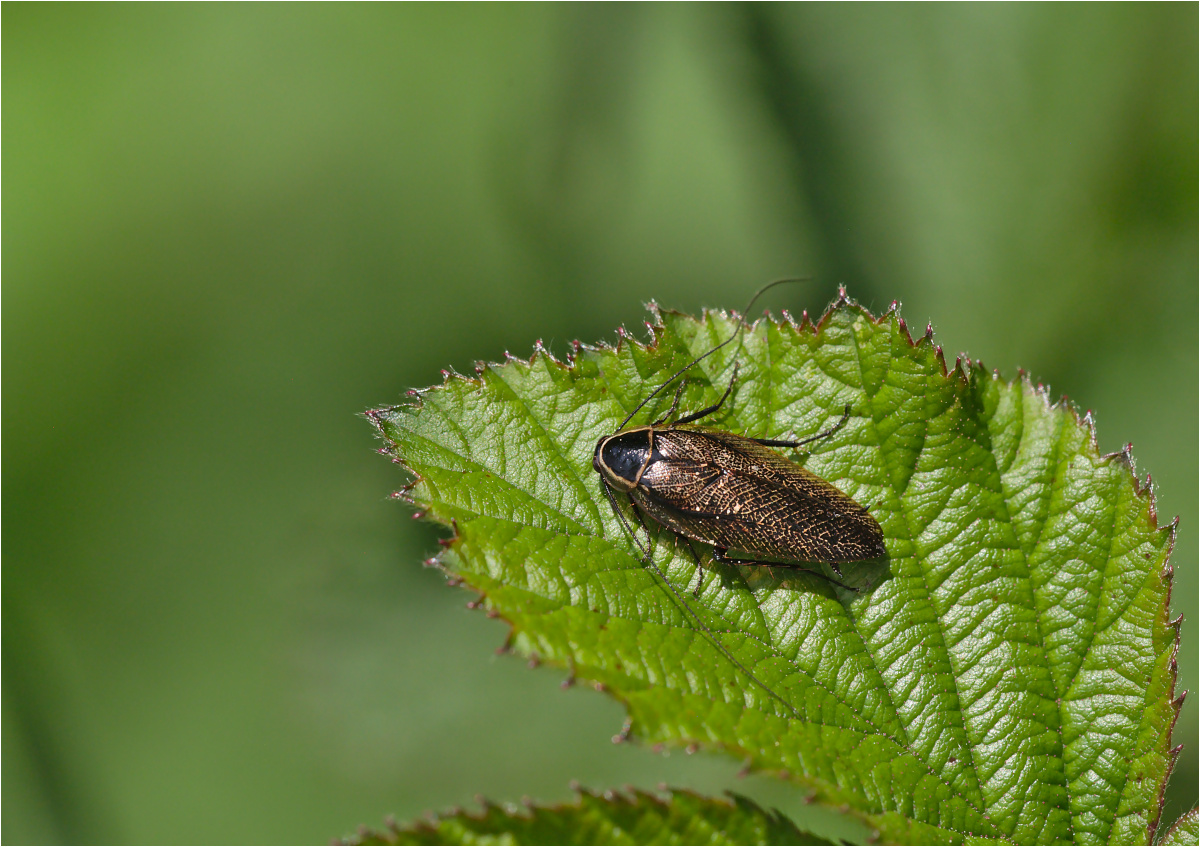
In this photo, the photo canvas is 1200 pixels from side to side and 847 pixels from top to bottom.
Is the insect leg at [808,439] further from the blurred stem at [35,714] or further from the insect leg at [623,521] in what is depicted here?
the blurred stem at [35,714]

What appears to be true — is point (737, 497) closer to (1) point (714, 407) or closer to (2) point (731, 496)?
(2) point (731, 496)

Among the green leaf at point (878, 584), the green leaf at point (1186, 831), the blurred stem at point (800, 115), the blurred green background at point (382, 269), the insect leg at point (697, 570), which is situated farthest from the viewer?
the blurred stem at point (800, 115)

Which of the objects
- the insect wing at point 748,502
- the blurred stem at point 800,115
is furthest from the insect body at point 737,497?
the blurred stem at point 800,115

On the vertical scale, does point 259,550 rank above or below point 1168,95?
below

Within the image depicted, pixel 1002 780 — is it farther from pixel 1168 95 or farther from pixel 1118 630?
pixel 1168 95

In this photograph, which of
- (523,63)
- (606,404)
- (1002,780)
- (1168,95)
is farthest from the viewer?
(523,63)

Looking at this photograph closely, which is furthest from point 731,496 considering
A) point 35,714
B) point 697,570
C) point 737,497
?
point 35,714

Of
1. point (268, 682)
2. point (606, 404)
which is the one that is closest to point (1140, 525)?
point (606, 404)
